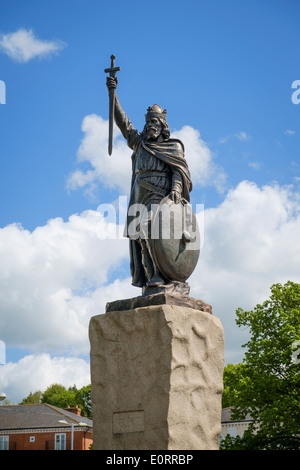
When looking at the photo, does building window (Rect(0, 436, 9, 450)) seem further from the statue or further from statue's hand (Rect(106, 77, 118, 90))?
statue's hand (Rect(106, 77, 118, 90))

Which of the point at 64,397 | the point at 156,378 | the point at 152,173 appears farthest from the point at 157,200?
the point at 64,397

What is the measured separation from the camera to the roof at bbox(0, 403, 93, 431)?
5002 cm

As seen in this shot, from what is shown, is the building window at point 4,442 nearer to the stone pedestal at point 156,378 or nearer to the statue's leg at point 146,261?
the stone pedestal at point 156,378

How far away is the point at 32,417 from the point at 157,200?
46588 mm

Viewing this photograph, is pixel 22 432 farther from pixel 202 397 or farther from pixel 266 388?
pixel 202 397

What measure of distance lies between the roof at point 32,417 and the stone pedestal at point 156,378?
143ft

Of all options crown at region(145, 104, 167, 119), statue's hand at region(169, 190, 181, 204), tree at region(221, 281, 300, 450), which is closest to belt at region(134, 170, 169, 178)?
statue's hand at region(169, 190, 181, 204)

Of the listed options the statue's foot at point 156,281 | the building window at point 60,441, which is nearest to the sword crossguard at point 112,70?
the statue's foot at point 156,281

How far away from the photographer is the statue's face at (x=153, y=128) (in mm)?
9250

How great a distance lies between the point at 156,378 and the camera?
7441mm

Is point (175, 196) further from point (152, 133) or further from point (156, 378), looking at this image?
point (156, 378)

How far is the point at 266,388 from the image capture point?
26469 mm
